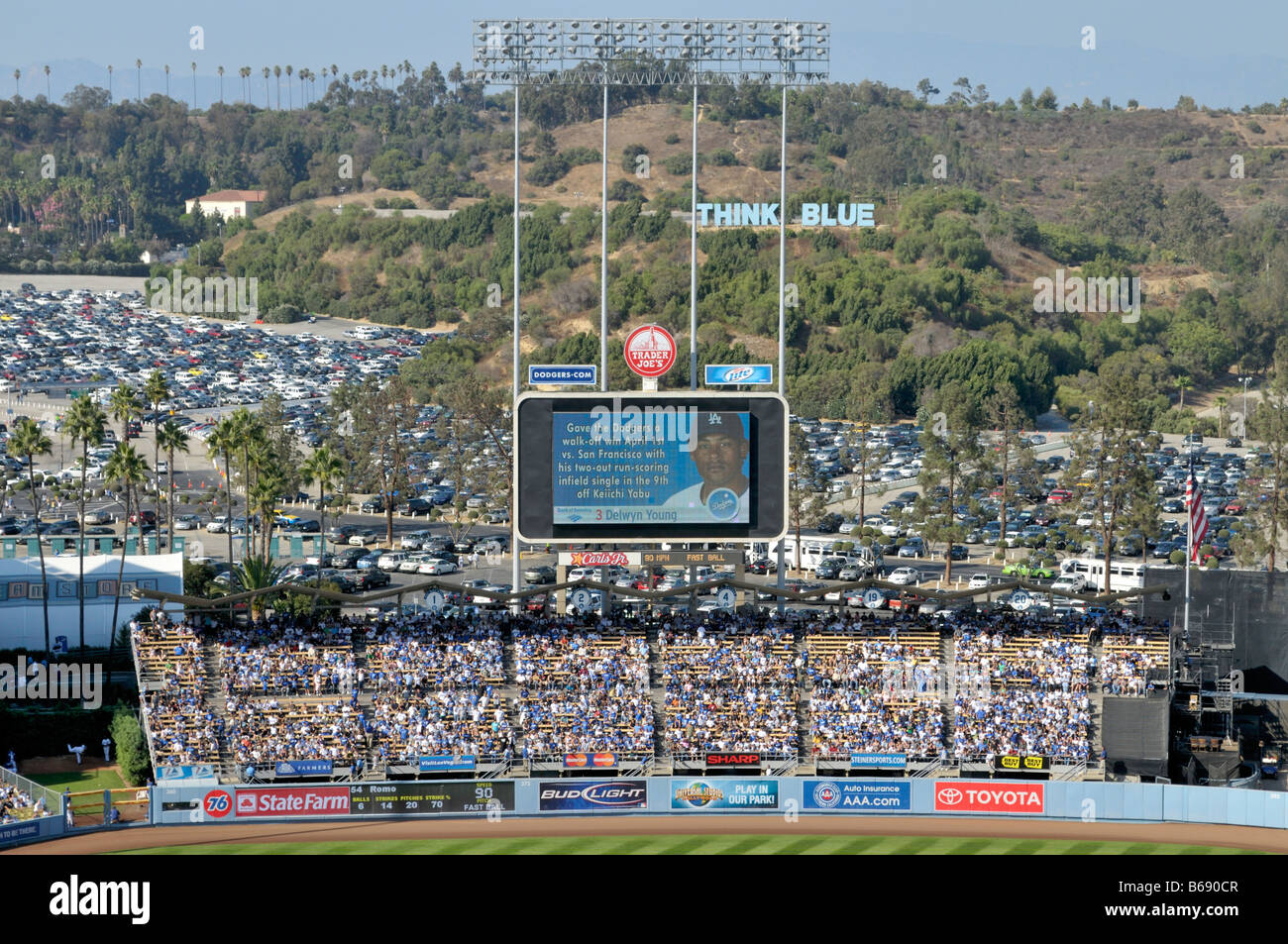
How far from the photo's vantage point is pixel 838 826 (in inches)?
1886

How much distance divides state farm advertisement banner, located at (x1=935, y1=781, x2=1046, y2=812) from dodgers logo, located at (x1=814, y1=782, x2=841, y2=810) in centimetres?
296

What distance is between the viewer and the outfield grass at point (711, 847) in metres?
45.4

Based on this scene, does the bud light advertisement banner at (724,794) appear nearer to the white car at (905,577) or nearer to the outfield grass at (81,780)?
the outfield grass at (81,780)

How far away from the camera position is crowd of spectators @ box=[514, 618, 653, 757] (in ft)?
165

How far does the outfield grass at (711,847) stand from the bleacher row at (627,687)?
12.2ft

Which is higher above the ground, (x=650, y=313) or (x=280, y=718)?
(x=650, y=313)

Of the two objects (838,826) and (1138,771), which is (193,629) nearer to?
(838,826)

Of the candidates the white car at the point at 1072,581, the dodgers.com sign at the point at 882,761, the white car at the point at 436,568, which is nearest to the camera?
the dodgers.com sign at the point at 882,761

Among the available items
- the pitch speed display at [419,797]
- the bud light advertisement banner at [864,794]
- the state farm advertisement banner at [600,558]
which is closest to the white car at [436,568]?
the state farm advertisement banner at [600,558]

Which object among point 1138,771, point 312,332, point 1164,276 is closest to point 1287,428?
point 1138,771

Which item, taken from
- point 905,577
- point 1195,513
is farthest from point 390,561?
point 1195,513

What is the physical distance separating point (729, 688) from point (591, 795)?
619 centimetres

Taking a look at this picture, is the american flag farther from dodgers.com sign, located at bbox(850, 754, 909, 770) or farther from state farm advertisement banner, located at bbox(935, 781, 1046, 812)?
dodgers.com sign, located at bbox(850, 754, 909, 770)
